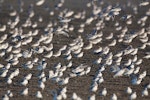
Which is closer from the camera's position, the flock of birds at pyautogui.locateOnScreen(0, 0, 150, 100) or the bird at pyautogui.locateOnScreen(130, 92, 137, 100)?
the bird at pyautogui.locateOnScreen(130, 92, 137, 100)

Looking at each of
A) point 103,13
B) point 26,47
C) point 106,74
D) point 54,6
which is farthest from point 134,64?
Answer: point 54,6

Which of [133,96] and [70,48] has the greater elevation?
[133,96]

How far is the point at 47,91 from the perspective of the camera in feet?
62.0

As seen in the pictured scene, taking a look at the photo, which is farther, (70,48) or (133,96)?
(70,48)

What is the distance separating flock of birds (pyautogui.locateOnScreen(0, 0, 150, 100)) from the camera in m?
19.5

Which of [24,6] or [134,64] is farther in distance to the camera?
[24,6]

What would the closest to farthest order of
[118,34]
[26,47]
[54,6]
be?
[26,47]
[118,34]
[54,6]

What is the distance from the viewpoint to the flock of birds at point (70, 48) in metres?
19.5

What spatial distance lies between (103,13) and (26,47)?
17.1 feet

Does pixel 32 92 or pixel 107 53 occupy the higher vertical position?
pixel 32 92

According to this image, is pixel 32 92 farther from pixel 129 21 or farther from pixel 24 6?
pixel 24 6

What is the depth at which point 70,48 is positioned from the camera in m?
23.1

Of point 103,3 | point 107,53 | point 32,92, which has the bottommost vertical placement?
point 103,3

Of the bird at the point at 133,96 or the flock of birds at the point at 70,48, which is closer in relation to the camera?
the bird at the point at 133,96
